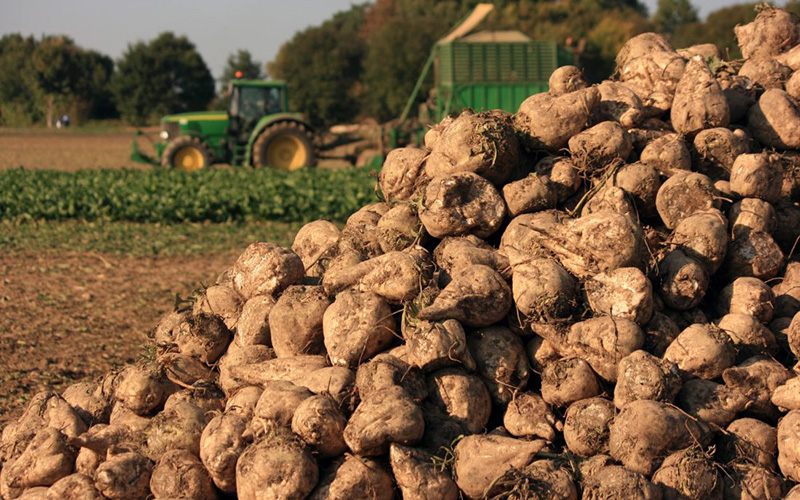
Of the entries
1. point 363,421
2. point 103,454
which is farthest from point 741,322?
point 103,454

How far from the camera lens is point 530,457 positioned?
4.05 meters

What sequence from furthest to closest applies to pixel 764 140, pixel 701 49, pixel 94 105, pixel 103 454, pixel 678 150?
pixel 94 105, pixel 701 49, pixel 764 140, pixel 678 150, pixel 103 454

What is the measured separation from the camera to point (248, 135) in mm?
22047

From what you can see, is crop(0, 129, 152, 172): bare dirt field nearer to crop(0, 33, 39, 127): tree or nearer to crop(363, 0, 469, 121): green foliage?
crop(0, 33, 39, 127): tree

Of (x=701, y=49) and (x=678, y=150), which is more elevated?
(x=701, y=49)

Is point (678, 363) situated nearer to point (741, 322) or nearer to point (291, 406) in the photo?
point (741, 322)

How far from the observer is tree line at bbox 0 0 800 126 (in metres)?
49.8

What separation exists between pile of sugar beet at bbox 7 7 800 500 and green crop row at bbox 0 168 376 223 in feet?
34.8

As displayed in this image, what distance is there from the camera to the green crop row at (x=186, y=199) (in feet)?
52.9

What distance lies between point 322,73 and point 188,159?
107ft

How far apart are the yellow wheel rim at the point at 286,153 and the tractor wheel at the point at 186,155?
1.75m

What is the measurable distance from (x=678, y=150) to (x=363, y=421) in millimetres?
2766

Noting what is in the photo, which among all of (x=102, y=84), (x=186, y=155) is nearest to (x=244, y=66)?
(x=102, y=84)

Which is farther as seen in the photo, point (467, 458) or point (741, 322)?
point (741, 322)
